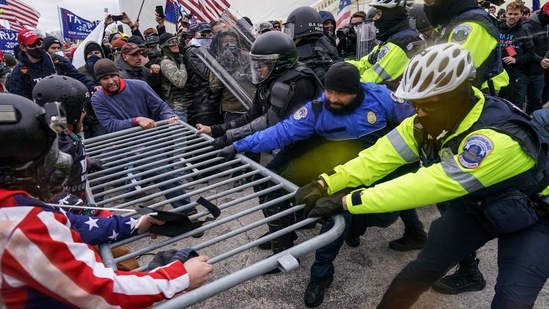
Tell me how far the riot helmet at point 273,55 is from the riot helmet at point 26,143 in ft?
7.14

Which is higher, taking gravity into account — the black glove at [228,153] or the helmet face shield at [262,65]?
the helmet face shield at [262,65]

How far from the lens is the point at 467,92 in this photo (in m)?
2.01

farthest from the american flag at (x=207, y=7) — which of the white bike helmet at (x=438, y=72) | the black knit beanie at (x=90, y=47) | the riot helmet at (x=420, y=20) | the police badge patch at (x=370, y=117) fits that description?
the white bike helmet at (x=438, y=72)

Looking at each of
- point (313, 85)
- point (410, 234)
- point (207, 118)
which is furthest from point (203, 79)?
point (410, 234)

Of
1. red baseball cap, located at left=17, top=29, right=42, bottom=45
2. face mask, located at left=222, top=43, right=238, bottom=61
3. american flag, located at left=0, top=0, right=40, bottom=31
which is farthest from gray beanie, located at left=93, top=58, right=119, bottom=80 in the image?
american flag, located at left=0, top=0, right=40, bottom=31

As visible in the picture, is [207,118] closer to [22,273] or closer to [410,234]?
[410,234]

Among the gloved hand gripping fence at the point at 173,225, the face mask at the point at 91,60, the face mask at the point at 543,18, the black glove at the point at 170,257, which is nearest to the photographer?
the black glove at the point at 170,257

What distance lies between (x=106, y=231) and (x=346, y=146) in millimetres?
1825

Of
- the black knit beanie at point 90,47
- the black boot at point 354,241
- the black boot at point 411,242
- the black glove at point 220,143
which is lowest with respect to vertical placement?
the black boot at point 354,241

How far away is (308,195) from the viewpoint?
2.12 meters

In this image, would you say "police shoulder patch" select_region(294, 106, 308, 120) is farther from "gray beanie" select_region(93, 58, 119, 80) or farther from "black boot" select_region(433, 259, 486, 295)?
"gray beanie" select_region(93, 58, 119, 80)

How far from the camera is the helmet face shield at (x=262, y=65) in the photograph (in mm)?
3334

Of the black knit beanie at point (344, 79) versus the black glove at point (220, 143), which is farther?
the black glove at point (220, 143)

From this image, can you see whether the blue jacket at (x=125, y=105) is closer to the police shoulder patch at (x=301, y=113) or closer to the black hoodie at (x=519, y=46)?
the police shoulder patch at (x=301, y=113)
